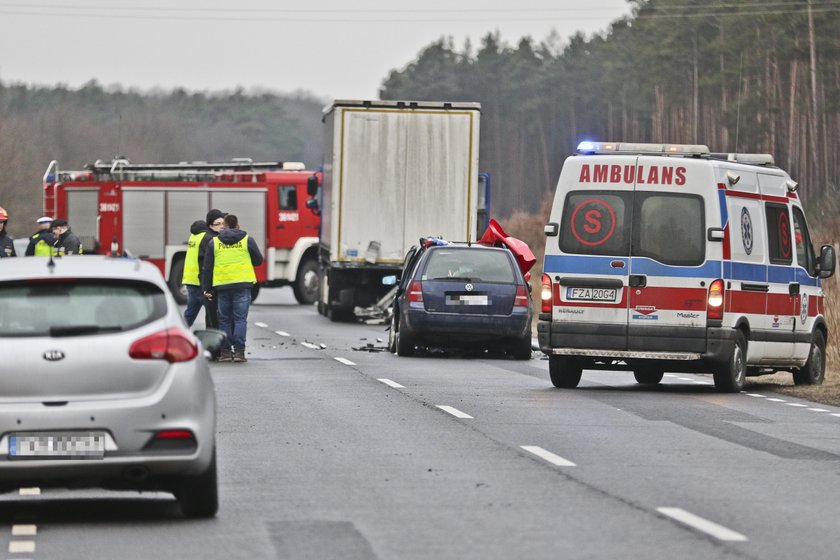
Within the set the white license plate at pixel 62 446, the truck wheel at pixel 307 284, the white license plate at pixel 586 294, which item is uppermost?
the white license plate at pixel 586 294

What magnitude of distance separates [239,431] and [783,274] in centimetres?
774

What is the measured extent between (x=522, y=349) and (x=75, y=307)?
52.0 feet

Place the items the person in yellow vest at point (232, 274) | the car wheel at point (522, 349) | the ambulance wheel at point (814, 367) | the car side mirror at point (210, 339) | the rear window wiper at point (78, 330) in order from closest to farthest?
the rear window wiper at point (78, 330)
the car side mirror at point (210, 339)
the ambulance wheel at point (814, 367)
the person in yellow vest at point (232, 274)
the car wheel at point (522, 349)

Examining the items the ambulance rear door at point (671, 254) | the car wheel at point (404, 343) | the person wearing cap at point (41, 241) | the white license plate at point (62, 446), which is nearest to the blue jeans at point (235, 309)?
the person wearing cap at point (41, 241)

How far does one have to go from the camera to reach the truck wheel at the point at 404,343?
24625mm

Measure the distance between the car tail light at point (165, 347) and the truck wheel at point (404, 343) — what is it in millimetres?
14956

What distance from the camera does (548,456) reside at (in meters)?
13.0

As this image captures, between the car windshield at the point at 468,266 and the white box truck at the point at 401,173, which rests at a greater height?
the white box truck at the point at 401,173

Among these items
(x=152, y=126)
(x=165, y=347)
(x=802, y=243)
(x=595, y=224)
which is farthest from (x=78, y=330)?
(x=152, y=126)

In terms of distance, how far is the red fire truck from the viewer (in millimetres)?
42281

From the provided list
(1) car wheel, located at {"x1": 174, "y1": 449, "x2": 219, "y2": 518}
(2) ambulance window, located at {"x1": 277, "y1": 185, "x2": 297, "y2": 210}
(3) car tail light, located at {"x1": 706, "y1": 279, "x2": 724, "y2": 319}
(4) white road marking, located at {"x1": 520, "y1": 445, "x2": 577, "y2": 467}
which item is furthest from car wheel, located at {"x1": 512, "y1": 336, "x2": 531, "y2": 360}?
(2) ambulance window, located at {"x1": 277, "y1": 185, "x2": 297, "y2": 210}

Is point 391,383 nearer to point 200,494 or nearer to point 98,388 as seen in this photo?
point 200,494

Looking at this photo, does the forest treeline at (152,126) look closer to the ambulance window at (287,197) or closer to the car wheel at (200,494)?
the ambulance window at (287,197)

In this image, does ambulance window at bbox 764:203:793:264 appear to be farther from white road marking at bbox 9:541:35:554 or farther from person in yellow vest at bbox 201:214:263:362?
white road marking at bbox 9:541:35:554
